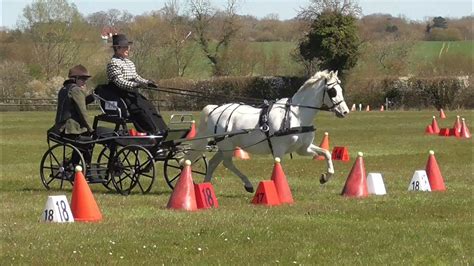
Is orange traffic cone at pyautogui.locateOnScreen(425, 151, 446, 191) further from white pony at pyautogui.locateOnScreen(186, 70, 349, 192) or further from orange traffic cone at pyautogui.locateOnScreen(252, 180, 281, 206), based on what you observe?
orange traffic cone at pyautogui.locateOnScreen(252, 180, 281, 206)

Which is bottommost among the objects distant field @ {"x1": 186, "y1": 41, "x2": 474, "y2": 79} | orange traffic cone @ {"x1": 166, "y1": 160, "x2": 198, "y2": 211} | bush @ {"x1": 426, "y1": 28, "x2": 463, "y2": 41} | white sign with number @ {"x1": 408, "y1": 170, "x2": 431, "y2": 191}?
distant field @ {"x1": 186, "y1": 41, "x2": 474, "y2": 79}

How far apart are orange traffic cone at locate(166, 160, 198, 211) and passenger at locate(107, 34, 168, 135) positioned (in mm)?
2939

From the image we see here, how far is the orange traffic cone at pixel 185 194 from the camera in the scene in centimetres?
1218

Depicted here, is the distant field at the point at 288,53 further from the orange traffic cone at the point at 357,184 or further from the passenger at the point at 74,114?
the orange traffic cone at the point at 357,184

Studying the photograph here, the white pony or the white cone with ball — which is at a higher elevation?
the white pony

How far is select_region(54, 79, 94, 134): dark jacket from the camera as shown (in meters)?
15.3

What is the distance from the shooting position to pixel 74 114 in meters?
15.6

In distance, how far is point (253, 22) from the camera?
10956cm

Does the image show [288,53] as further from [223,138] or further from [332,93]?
[223,138]

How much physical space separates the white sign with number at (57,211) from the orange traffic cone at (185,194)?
1.76m

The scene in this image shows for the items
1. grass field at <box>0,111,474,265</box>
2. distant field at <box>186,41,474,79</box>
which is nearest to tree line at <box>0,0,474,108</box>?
distant field at <box>186,41,474,79</box>

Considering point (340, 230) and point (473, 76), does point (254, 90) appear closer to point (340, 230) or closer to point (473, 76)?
point (473, 76)

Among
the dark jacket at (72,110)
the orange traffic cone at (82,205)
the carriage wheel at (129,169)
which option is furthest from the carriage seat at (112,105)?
the orange traffic cone at (82,205)

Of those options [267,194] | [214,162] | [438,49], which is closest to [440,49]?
[438,49]
